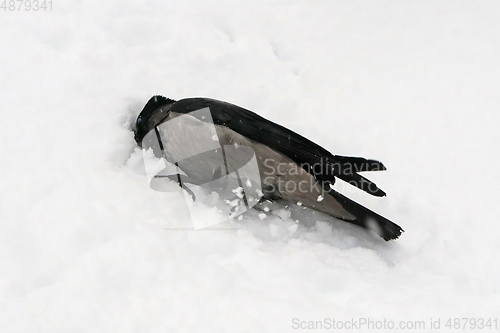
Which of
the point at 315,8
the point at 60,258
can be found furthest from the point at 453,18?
the point at 60,258

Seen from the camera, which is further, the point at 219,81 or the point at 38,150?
the point at 219,81

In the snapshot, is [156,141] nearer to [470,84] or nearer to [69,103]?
[69,103]

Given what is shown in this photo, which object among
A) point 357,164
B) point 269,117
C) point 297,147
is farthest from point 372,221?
point 269,117

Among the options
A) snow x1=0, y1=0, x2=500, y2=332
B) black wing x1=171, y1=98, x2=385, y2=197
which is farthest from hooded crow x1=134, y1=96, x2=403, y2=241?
snow x1=0, y1=0, x2=500, y2=332

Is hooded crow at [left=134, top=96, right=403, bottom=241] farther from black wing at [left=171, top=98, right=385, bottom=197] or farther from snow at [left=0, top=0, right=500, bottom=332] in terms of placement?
snow at [left=0, top=0, right=500, bottom=332]

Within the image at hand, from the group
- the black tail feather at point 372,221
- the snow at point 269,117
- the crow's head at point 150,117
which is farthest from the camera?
the crow's head at point 150,117

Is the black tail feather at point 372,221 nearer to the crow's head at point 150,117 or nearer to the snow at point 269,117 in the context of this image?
the snow at point 269,117

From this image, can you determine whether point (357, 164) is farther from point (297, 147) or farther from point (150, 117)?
point (150, 117)

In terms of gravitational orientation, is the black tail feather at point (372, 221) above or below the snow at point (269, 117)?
below

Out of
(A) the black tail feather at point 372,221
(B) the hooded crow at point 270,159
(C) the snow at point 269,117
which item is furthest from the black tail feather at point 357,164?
(C) the snow at point 269,117
